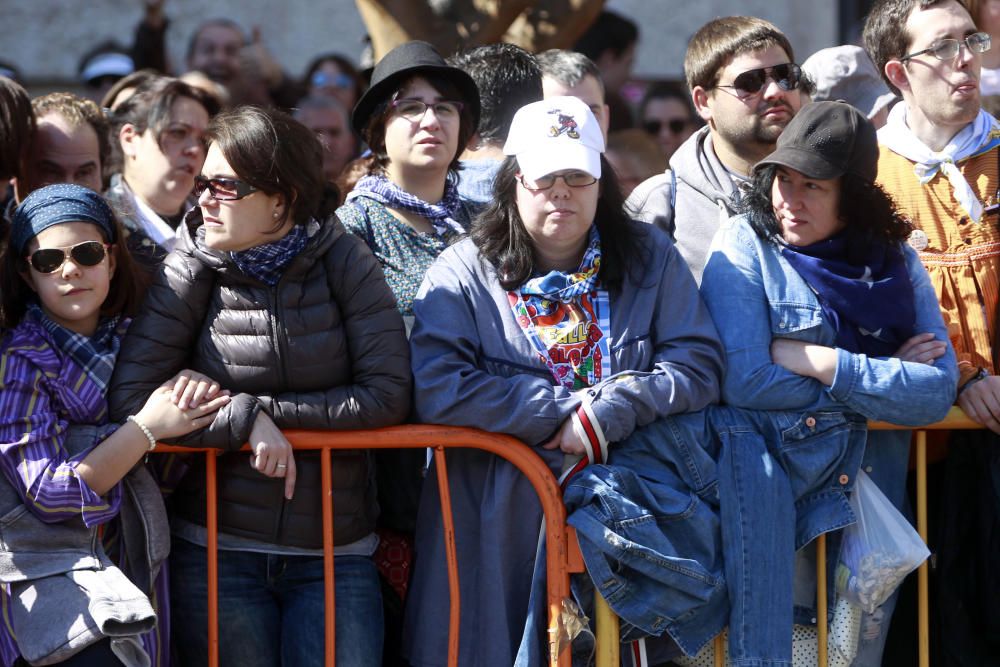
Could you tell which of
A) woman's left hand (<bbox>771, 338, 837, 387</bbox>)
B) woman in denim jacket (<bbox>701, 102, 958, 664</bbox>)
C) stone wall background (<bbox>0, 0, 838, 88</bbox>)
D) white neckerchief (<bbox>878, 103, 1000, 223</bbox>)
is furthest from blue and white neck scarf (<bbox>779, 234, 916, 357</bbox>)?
stone wall background (<bbox>0, 0, 838, 88</bbox>)

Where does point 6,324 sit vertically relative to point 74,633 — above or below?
above

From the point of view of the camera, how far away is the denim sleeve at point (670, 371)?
364 cm

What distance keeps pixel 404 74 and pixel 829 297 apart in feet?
5.01

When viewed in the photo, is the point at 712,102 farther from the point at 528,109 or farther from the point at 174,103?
the point at 174,103

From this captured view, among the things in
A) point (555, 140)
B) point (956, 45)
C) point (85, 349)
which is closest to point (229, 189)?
point (85, 349)

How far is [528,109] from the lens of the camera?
3.91 m

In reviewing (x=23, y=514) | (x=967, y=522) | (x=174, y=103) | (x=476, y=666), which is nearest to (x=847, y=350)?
(x=967, y=522)

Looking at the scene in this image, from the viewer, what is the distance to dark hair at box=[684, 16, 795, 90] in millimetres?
4523

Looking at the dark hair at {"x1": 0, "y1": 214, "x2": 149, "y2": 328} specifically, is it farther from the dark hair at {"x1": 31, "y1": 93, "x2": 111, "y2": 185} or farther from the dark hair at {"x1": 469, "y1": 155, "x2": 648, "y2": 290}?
the dark hair at {"x1": 31, "y1": 93, "x2": 111, "y2": 185}

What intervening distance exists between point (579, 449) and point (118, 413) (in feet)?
4.01

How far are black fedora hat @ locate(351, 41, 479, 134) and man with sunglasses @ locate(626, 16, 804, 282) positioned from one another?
66 centimetres

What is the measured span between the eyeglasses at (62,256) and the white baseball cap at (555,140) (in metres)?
1.16

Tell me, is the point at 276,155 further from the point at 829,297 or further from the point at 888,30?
the point at 888,30

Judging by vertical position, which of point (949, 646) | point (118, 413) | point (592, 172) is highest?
point (592, 172)
